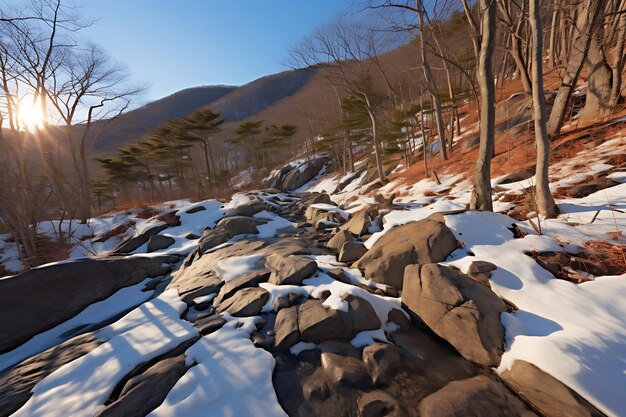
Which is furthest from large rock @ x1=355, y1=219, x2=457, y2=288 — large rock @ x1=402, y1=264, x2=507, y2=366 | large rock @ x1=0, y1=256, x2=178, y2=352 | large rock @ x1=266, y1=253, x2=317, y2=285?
large rock @ x1=0, y1=256, x2=178, y2=352

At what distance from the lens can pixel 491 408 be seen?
2.11 metres

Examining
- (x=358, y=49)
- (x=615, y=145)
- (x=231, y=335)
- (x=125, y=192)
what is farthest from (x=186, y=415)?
(x=125, y=192)

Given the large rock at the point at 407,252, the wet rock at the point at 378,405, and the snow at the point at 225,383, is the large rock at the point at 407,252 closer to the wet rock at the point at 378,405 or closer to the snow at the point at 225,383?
the wet rock at the point at 378,405

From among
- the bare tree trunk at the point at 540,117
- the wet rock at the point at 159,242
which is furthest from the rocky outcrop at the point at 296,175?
the bare tree trunk at the point at 540,117

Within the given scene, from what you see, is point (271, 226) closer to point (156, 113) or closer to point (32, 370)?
point (32, 370)

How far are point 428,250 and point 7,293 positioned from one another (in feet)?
28.2

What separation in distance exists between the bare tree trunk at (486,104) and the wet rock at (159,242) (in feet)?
32.2

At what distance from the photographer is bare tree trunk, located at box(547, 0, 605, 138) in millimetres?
7348

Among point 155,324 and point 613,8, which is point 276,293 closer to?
point 155,324

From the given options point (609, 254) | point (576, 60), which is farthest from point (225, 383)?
point (576, 60)

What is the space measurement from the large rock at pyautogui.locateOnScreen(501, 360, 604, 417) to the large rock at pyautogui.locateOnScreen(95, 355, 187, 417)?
3468 millimetres

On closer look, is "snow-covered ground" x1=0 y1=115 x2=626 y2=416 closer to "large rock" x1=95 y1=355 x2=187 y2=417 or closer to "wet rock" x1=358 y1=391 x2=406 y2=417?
"large rock" x1=95 y1=355 x2=187 y2=417

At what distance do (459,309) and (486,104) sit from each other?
4.43 m

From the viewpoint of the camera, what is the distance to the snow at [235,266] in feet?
16.4
